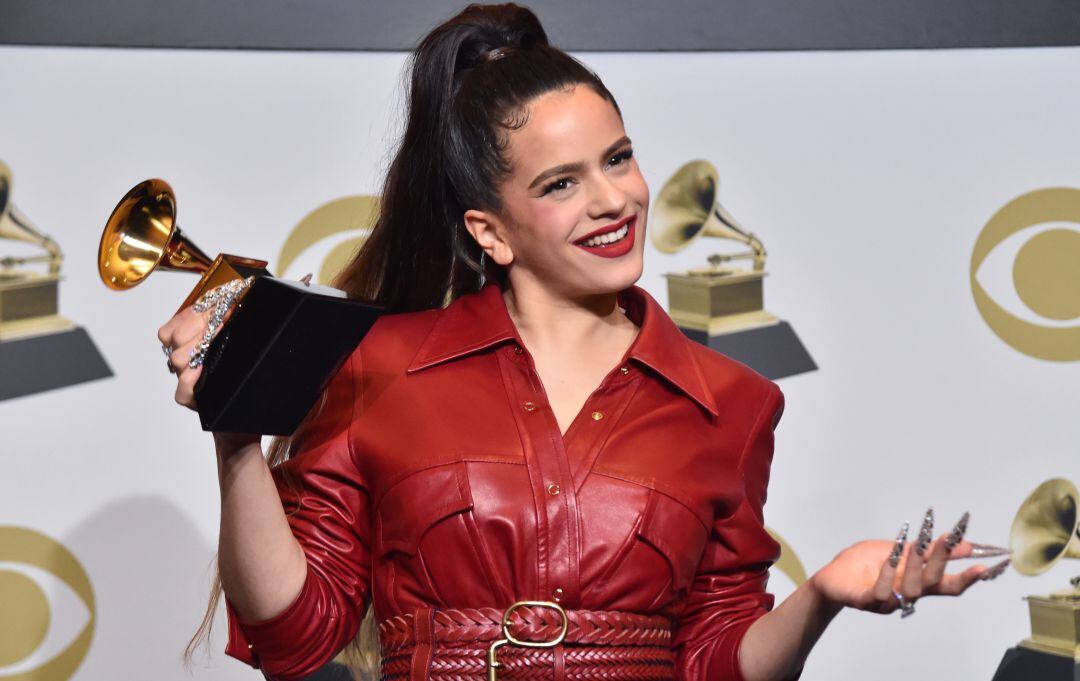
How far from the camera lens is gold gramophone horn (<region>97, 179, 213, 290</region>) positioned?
63.7 inches

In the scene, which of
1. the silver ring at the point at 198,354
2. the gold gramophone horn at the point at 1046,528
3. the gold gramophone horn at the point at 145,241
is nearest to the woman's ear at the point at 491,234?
the gold gramophone horn at the point at 145,241

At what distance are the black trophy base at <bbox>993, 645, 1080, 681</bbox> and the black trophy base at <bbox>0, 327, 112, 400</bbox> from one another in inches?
70.8

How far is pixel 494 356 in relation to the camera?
1933 mm

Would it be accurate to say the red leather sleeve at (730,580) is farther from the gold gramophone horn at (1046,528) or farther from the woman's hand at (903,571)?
the gold gramophone horn at (1046,528)

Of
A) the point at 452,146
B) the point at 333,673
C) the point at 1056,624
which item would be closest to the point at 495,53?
the point at 452,146

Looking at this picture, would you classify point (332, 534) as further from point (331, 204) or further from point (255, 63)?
point (255, 63)

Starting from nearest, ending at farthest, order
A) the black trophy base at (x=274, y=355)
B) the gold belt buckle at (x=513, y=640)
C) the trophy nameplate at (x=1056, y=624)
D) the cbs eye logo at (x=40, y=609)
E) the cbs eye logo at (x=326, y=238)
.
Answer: the black trophy base at (x=274, y=355) < the gold belt buckle at (x=513, y=640) < the cbs eye logo at (x=40, y=609) < the cbs eye logo at (x=326, y=238) < the trophy nameplate at (x=1056, y=624)

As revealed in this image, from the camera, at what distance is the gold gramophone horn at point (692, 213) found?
8.68 feet

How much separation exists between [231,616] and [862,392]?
1375mm

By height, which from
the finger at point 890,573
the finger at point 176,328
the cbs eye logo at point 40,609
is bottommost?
the cbs eye logo at point 40,609

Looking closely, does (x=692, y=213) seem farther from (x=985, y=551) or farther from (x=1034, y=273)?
(x=985, y=551)

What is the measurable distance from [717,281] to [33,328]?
1.26 m

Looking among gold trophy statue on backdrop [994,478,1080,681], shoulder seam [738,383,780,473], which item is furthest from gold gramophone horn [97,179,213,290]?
gold trophy statue on backdrop [994,478,1080,681]

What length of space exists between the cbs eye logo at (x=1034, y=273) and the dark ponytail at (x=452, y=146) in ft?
3.67
